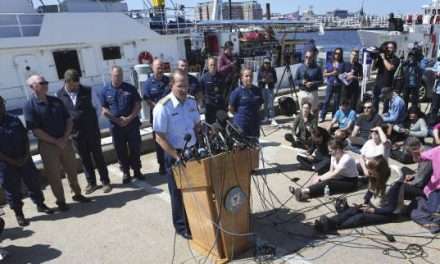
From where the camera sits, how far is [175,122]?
12.1 ft

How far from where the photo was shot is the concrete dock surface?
11.8 ft

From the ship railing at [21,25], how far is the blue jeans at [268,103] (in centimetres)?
694

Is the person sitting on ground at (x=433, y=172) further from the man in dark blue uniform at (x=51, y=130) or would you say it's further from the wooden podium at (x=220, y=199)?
the man in dark blue uniform at (x=51, y=130)

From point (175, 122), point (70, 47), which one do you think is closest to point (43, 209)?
point (175, 122)

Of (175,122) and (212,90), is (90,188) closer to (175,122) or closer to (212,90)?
(175,122)

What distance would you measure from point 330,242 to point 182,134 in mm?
2009

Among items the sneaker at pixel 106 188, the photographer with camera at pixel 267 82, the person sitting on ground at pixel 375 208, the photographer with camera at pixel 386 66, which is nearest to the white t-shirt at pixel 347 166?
the person sitting on ground at pixel 375 208

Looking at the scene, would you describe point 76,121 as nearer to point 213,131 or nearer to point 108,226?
point 108,226

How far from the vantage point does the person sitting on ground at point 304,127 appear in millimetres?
6961

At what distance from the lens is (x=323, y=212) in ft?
14.9

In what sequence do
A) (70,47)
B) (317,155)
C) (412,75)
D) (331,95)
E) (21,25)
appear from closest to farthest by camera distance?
1. (317,155)
2. (412,75)
3. (331,95)
4. (21,25)
5. (70,47)

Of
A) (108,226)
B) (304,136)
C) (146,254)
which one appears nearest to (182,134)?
(146,254)

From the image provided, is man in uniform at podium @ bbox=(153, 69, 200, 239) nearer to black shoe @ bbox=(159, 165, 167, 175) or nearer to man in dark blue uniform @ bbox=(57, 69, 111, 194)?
man in dark blue uniform @ bbox=(57, 69, 111, 194)

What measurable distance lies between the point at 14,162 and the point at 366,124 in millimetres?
6001
